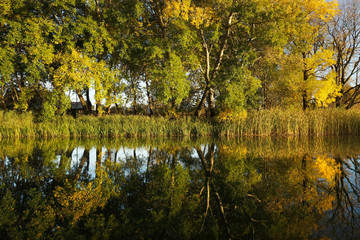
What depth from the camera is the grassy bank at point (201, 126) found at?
14.1 meters

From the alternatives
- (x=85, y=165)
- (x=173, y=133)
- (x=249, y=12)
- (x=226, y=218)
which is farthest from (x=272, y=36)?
(x=226, y=218)

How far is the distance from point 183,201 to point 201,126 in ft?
38.7

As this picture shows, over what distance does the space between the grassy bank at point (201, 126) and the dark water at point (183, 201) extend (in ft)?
27.9

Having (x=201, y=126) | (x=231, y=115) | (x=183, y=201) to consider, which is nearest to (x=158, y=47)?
(x=201, y=126)

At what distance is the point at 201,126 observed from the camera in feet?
50.1

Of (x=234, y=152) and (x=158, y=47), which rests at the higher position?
(x=158, y=47)

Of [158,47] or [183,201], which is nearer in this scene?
[183,201]

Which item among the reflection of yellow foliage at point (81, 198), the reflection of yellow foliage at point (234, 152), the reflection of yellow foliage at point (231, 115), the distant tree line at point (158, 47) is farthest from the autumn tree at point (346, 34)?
the reflection of yellow foliage at point (81, 198)

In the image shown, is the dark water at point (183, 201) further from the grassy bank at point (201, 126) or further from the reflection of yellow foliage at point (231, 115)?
the reflection of yellow foliage at point (231, 115)

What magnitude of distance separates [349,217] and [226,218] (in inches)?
56.8

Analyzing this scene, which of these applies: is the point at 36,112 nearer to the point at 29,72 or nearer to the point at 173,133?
the point at 29,72

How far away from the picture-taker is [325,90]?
18.0 m

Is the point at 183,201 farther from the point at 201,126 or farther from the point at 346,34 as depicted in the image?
the point at 346,34

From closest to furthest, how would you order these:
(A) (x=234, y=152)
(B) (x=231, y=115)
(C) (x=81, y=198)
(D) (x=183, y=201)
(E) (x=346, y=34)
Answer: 1. (D) (x=183, y=201)
2. (C) (x=81, y=198)
3. (A) (x=234, y=152)
4. (B) (x=231, y=115)
5. (E) (x=346, y=34)
